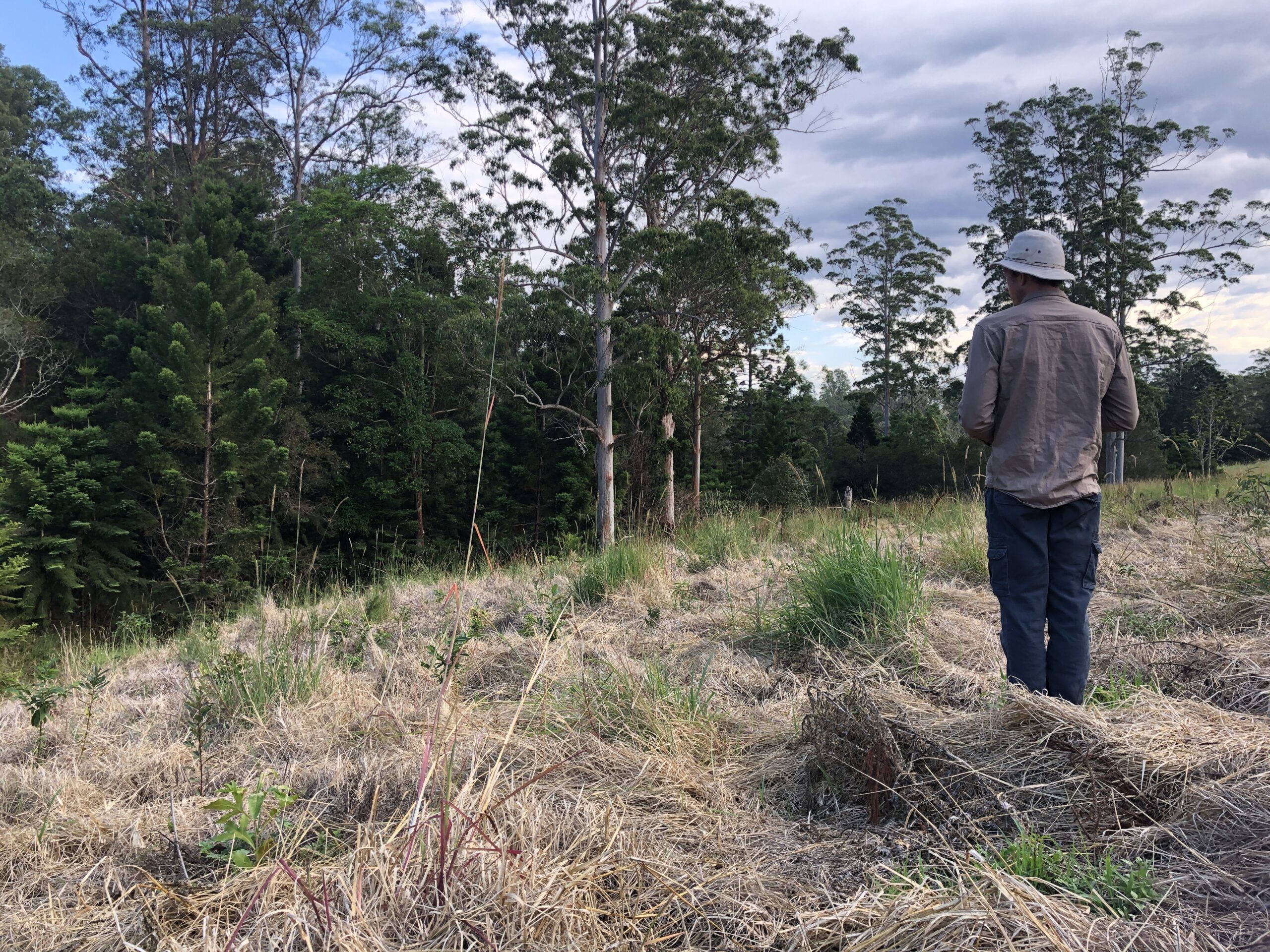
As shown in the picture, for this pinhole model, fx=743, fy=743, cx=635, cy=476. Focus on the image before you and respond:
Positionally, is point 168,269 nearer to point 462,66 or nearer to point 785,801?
point 462,66

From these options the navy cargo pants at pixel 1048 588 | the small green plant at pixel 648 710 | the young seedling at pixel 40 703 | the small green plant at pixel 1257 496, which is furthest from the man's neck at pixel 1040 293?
the young seedling at pixel 40 703

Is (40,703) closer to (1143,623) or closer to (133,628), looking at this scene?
(133,628)

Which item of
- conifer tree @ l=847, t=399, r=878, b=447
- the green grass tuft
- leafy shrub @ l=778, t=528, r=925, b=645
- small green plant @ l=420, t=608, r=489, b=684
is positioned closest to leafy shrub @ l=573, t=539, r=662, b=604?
the green grass tuft

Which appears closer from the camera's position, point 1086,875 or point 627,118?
point 1086,875

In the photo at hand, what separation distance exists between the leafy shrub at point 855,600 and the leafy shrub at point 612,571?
5.54ft

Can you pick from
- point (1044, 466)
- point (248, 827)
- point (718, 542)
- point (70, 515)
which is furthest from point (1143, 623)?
point (70, 515)

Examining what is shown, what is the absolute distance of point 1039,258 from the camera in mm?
2703

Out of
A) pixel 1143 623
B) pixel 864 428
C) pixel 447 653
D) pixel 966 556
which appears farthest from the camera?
pixel 864 428

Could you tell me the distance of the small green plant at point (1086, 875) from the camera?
58.6 inches

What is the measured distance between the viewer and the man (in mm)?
2607

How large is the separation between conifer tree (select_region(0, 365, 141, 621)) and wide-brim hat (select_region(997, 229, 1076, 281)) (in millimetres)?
22337

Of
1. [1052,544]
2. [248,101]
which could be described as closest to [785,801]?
[1052,544]

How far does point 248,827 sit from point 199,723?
34.1 inches

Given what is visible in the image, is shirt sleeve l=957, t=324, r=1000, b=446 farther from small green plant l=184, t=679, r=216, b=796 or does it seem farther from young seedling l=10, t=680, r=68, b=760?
young seedling l=10, t=680, r=68, b=760
